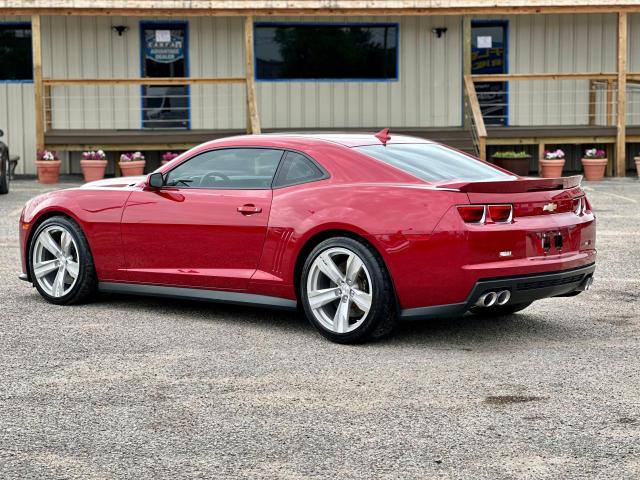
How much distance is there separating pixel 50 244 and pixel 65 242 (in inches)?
5.6

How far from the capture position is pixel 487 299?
7.09 m

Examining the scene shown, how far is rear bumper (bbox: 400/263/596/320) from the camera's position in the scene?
7035mm

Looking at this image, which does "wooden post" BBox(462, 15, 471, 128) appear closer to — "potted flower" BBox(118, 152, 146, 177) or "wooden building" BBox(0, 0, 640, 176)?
"wooden building" BBox(0, 0, 640, 176)

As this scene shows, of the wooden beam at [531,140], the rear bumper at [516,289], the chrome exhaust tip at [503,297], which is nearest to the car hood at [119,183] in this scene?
the rear bumper at [516,289]

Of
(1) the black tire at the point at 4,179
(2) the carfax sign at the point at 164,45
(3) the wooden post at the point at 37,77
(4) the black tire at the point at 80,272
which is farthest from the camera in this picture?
(2) the carfax sign at the point at 164,45

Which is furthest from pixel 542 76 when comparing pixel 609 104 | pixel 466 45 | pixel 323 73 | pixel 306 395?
pixel 306 395

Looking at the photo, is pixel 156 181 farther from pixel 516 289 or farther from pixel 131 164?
pixel 131 164

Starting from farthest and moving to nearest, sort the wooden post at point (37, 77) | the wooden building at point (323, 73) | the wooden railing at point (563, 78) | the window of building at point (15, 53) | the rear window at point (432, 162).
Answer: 1. the window of building at point (15, 53)
2. the wooden building at point (323, 73)
3. the wooden railing at point (563, 78)
4. the wooden post at point (37, 77)
5. the rear window at point (432, 162)

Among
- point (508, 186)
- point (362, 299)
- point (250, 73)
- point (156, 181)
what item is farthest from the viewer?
point (250, 73)

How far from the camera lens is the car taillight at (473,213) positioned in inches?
277

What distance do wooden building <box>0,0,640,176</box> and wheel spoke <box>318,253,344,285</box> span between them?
16.0 metres

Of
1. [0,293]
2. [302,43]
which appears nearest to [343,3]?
[302,43]

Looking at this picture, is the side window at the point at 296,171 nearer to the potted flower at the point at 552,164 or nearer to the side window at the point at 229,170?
the side window at the point at 229,170

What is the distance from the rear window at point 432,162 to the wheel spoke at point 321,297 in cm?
91
